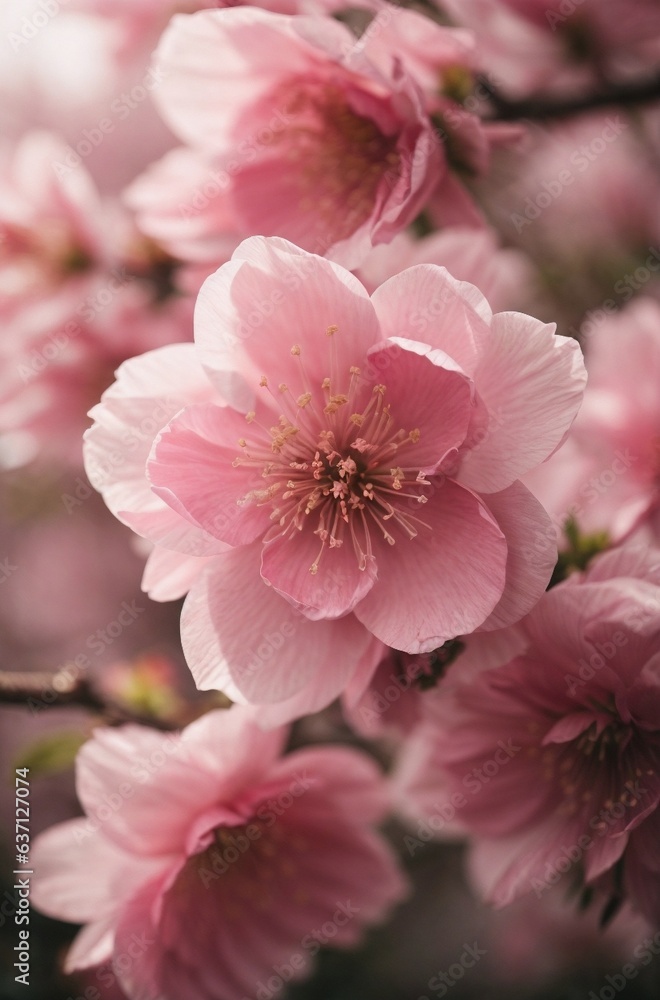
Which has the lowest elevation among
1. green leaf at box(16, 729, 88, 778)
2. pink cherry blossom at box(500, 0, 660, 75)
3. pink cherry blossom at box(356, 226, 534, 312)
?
green leaf at box(16, 729, 88, 778)

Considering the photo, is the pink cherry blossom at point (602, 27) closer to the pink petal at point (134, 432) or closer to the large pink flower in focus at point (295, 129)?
the large pink flower in focus at point (295, 129)

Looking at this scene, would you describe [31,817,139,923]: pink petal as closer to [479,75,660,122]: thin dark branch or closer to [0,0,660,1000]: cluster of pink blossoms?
[0,0,660,1000]: cluster of pink blossoms

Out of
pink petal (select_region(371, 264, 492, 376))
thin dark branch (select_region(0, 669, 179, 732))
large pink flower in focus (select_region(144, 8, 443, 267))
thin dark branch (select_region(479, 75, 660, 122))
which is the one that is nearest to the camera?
pink petal (select_region(371, 264, 492, 376))

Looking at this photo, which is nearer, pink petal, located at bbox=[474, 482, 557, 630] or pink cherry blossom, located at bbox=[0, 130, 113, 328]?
pink petal, located at bbox=[474, 482, 557, 630]

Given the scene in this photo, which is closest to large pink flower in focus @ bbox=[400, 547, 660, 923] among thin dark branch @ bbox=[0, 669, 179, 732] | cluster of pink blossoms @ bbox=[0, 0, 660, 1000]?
cluster of pink blossoms @ bbox=[0, 0, 660, 1000]

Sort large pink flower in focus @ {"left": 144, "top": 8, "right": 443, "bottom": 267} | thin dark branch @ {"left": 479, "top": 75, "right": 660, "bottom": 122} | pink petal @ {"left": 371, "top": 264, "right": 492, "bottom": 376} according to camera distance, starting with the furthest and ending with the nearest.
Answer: thin dark branch @ {"left": 479, "top": 75, "right": 660, "bottom": 122} < large pink flower in focus @ {"left": 144, "top": 8, "right": 443, "bottom": 267} < pink petal @ {"left": 371, "top": 264, "right": 492, "bottom": 376}

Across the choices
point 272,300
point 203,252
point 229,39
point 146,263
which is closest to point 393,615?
point 272,300

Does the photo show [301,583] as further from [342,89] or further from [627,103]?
[627,103]
